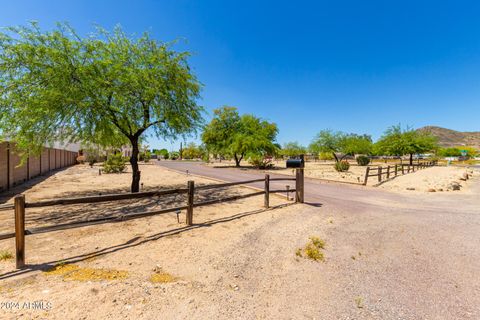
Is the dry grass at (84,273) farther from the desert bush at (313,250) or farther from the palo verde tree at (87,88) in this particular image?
the palo verde tree at (87,88)

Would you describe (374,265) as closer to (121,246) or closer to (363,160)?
(121,246)

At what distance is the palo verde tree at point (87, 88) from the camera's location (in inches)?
290

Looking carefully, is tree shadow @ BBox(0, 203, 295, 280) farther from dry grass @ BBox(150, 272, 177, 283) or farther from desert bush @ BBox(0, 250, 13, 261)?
dry grass @ BBox(150, 272, 177, 283)

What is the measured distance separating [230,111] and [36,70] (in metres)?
28.4

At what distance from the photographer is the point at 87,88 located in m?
8.05

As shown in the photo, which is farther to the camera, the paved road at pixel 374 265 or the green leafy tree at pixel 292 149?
the green leafy tree at pixel 292 149

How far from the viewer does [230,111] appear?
34938mm

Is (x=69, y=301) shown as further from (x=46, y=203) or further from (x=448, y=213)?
(x=448, y=213)

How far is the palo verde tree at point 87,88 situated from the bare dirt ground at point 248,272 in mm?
5047

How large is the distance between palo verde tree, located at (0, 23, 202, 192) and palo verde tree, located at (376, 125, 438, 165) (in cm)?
4166

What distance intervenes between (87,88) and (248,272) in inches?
350

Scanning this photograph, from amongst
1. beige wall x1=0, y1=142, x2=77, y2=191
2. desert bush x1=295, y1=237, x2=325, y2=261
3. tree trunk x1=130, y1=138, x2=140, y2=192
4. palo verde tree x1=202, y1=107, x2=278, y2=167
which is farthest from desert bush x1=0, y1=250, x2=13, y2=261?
palo verde tree x1=202, y1=107, x2=278, y2=167

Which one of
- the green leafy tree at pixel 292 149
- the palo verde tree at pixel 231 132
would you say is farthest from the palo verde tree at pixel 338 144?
the green leafy tree at pixel 292 149

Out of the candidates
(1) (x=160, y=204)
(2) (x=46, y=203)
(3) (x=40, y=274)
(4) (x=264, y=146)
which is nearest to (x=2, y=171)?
(1) (x=160, y=204)
